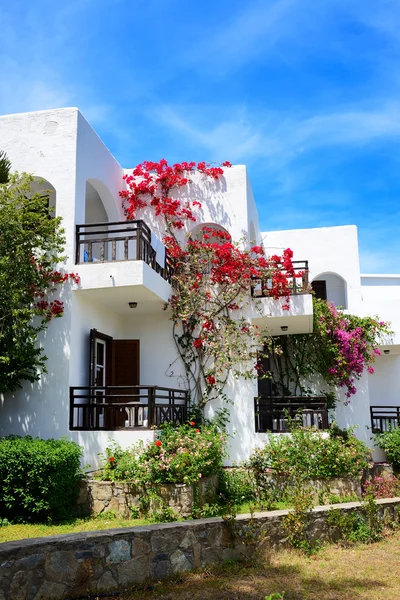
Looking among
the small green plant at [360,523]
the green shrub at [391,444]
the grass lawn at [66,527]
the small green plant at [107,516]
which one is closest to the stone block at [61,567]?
the grass lawn at [66,527]

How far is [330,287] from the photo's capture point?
19.0 meters

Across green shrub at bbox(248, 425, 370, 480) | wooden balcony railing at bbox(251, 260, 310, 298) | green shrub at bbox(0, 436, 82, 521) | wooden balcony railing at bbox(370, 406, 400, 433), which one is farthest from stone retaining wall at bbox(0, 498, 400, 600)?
wooden balcony railing at bbox(370, 406, 400, 433)

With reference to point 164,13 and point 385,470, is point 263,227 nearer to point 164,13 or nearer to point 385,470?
point 385,470

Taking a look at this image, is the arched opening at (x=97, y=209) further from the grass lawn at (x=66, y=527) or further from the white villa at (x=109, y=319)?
the grass lawn at (x=66, y=527)

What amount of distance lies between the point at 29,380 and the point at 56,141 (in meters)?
5.06

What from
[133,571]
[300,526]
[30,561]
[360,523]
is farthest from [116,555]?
[360,523]

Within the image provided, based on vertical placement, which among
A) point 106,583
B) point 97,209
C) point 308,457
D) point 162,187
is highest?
point 162,187

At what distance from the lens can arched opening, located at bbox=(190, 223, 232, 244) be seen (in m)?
13.5

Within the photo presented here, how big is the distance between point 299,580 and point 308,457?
438 centimetres

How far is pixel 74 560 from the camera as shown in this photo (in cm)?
603

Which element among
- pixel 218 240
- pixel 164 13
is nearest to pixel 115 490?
pixel 218 240

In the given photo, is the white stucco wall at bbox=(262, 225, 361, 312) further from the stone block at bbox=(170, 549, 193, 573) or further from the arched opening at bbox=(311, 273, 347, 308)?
the stone block at bbox=(170, 549, 193, 573)

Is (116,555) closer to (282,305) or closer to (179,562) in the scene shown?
(179,562)

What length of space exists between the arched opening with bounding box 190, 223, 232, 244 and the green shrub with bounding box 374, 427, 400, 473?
269 inches
